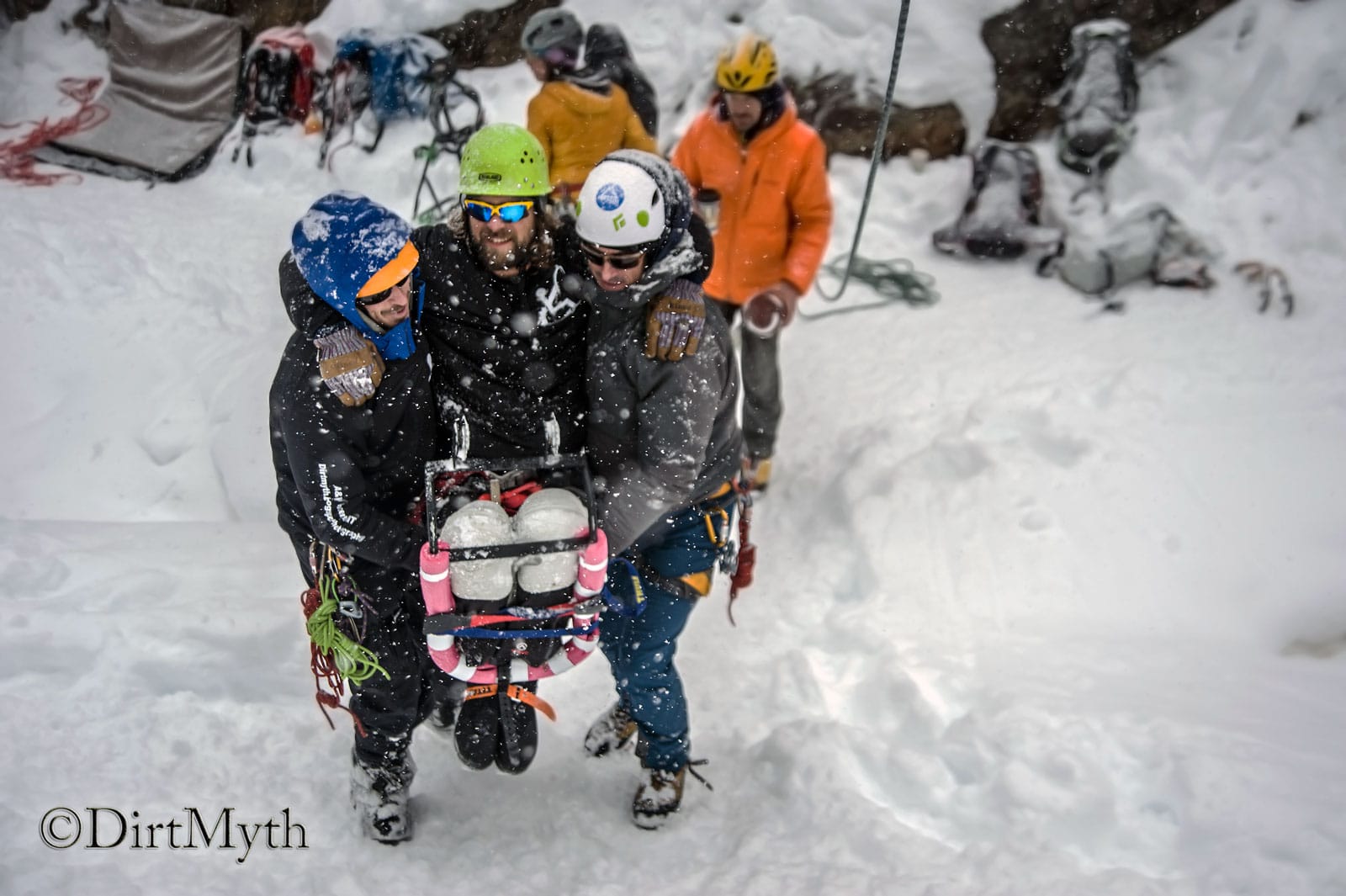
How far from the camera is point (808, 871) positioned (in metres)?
2.96

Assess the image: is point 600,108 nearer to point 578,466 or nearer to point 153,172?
point 578,466

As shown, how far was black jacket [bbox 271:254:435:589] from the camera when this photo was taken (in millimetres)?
2447

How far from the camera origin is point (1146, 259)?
6020 millimetres

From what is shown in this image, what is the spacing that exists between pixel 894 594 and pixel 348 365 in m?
2.77

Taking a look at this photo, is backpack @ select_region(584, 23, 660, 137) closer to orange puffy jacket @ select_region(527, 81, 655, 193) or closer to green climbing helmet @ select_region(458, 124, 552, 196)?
orange puffy jacket @ select_region(527, 81, 655, 193)

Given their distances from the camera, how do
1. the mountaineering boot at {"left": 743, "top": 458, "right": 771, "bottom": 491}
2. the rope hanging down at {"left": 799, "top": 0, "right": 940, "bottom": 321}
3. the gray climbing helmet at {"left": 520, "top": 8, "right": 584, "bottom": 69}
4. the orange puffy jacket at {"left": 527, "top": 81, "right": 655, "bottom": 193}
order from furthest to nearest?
the rope hanging down at {"left": 799, "top": 0, "right": 940, "bottom": 321} < the gray climbing helmet at {"left": 520, "top": 8, "right": 584, "bottom": 69} < the orange puffy jacket at {"left": 527, "top": 81, "right": 655, "bottom": 193} < the mountaineering boot at {"left": 743, "top": 458, "right": 771, "bottom": 491}

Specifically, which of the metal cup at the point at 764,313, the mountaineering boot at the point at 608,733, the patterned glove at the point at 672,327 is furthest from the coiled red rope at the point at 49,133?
the patterned glove at the point at 672,327

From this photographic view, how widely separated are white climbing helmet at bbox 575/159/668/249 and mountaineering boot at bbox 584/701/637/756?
5.99ft

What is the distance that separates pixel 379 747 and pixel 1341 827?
2892 mm

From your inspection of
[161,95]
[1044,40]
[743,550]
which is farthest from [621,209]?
[161,95]

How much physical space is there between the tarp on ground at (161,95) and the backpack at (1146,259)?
7.58 metres

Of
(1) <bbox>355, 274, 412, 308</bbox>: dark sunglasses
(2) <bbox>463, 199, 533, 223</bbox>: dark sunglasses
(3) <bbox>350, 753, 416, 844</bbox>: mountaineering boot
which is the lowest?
(3) <bbox>350, 753, 416, 844</bbox>: mountaineering boot

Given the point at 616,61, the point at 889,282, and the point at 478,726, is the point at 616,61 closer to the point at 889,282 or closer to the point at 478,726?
the point at 889,282

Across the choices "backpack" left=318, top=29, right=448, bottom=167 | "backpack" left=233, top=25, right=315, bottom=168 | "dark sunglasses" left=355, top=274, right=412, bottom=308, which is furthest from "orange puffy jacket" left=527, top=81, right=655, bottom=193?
"backpack" left=233, top=25, right=315, bottom=168
